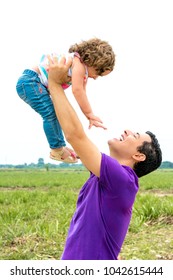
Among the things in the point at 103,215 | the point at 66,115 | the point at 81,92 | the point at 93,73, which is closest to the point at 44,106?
the point at 81,92

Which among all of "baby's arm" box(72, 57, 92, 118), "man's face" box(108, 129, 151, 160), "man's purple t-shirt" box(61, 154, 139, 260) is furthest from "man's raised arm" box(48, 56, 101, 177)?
"baby's arm" box(72, 57, 92, 118)

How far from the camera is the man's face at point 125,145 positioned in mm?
2754

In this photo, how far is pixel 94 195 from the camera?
2.53 meters

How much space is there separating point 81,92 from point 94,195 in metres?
0.76

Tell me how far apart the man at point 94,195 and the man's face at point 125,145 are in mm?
106

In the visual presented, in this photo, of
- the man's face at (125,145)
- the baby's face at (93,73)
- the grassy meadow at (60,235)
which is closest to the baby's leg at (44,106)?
the baby's face at (93,73)

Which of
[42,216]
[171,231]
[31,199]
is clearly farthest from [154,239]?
[31,199]

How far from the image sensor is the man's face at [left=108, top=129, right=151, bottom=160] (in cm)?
275

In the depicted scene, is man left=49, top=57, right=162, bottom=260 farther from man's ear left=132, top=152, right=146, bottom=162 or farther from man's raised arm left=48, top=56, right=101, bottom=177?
man's ear left=132, top=152, right=146, bottom=162

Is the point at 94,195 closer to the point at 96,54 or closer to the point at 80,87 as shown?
the point at 80,87

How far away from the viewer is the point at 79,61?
308cm

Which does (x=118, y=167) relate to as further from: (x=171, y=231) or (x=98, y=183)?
(x=171, y=231)
